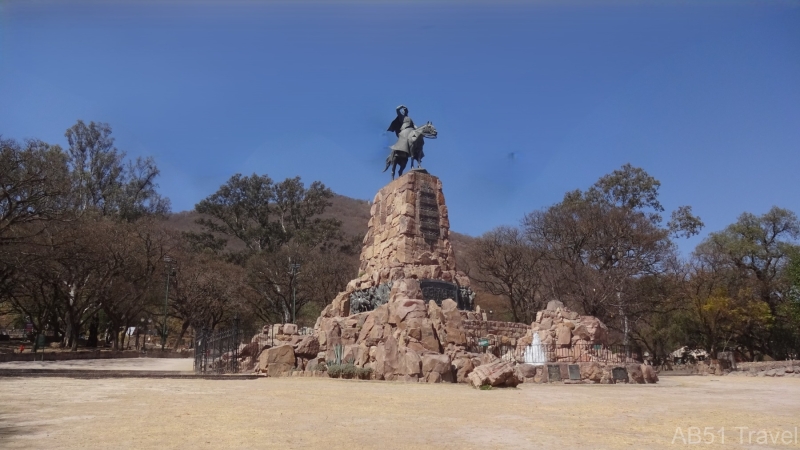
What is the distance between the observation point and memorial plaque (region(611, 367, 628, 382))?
19141mm

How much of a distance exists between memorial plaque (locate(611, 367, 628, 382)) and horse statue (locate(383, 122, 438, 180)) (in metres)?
14.1

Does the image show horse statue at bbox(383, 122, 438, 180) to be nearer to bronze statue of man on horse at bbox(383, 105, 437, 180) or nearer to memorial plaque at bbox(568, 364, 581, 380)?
bronze statue of man on horse at bbox(383, 105, 437, 180)

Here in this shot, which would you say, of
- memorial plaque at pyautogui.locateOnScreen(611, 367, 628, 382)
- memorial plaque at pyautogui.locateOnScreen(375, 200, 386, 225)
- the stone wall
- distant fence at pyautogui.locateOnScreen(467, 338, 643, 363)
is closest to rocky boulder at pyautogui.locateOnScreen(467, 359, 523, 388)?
the stone wall

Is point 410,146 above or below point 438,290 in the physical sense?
above

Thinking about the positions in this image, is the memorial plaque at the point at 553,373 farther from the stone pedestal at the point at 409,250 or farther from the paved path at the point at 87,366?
the paved path at the point at 87,366

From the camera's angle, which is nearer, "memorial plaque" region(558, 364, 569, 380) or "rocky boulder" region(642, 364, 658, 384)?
"memorial plaque" region(558, 364, 569, 380)

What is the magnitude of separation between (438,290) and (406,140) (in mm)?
8713

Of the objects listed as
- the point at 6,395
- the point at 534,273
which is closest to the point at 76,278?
the point at 6,395

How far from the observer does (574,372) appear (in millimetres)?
18609

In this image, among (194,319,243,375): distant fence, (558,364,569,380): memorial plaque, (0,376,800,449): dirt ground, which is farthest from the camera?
(194,319,243,375): distant fence

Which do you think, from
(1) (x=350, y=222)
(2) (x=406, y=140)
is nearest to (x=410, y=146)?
(2) (x=406, y=140)

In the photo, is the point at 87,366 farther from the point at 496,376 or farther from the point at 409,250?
the point at 496,376

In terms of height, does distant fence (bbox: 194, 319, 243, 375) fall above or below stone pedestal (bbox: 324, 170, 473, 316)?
below

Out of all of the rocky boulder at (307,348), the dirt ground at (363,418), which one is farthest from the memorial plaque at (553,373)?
the rocky boulder at (307,348)
